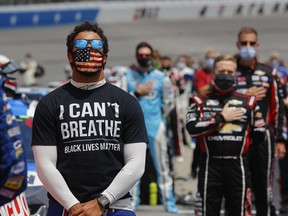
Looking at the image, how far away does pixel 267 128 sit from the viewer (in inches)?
317

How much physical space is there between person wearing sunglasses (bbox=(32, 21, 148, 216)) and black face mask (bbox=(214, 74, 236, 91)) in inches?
92.2

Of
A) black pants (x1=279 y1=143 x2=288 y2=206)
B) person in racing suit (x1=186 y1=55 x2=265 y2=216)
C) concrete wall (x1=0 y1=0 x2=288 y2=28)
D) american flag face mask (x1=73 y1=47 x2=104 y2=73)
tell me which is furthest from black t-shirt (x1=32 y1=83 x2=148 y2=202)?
concrete wall (x1=0 y1=0 x2=288 y2=28)

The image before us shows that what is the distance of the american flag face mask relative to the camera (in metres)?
4.72

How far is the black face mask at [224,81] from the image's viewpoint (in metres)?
7.04

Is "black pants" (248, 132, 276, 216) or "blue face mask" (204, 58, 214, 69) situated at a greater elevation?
"blue face mask" (204, 58, 214, 69)

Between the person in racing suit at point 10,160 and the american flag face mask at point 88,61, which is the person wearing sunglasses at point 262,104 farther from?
the person in racing suit at point 10,160

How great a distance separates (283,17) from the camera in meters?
47.1

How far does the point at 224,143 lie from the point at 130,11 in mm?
38054

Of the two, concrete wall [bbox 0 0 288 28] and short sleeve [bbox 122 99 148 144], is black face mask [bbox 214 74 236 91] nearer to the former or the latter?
short sleeve [bbox 122 99 148 144]

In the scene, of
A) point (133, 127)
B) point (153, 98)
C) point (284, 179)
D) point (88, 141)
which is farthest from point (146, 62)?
point (88, 141)

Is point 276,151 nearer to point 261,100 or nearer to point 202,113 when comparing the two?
point 261,100

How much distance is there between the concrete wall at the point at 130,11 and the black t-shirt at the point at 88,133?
37.9 meters

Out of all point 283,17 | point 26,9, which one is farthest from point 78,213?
point 283,17

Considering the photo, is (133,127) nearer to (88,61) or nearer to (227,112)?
(88,61)
